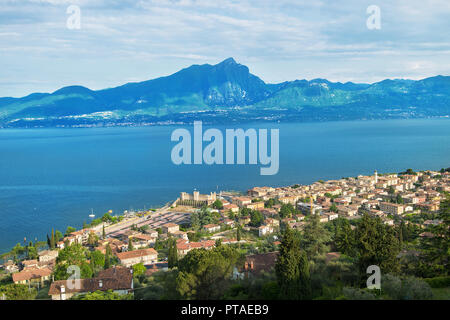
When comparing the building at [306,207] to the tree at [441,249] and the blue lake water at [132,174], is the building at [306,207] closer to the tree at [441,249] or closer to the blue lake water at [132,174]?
the blue lake water at [132,174]

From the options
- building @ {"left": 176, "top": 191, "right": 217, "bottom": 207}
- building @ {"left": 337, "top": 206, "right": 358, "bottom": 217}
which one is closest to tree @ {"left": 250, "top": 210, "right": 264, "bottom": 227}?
building @ {"left": 337, "top": 206, "right": 358, "bottom": 217}

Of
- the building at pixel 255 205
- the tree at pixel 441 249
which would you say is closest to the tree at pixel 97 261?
the tree at pixel 441 249

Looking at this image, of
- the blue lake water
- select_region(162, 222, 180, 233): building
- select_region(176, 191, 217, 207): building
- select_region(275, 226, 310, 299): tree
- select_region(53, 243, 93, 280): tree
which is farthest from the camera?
the blue lake water

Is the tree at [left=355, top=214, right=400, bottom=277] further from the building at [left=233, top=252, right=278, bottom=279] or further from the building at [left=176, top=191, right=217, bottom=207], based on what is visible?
the building at [left=176, top=191, right=217, bottom=207]

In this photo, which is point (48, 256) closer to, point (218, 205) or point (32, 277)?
point (32, 277)

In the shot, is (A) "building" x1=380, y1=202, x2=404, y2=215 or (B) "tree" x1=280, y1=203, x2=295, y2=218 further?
(A) "building" x1=380, y1=202, x2=404, y2=215

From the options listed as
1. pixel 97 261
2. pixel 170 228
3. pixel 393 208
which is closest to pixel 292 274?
pixel 97 261

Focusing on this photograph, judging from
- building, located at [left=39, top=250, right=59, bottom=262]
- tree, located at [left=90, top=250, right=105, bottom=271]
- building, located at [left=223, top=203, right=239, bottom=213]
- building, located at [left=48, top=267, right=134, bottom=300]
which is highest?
building, located at [left=48, top=267, right=134, bottom=300]

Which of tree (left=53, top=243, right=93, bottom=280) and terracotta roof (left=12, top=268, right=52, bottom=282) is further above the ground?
tree (left=53, top=243, right=93, bottom=280)
